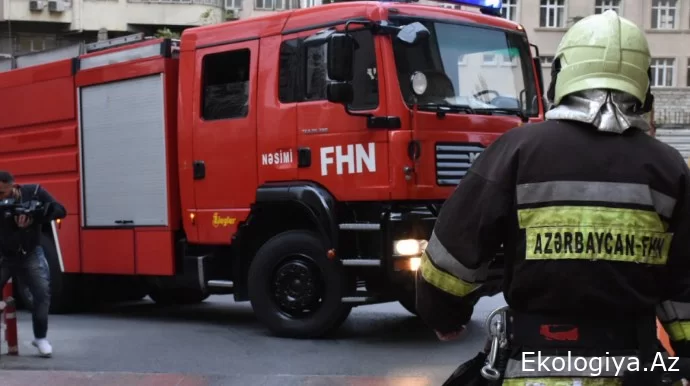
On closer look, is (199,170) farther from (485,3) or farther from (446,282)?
(446,282)

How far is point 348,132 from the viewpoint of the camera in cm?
764

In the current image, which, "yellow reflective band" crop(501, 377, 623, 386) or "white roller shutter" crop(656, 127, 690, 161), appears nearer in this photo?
"yellow reflective band" crop(501, 377, 623, 386)

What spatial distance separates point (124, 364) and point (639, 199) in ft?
19.0

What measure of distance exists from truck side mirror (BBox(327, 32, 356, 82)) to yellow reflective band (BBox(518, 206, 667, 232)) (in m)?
5.15

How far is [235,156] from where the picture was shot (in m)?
8.46

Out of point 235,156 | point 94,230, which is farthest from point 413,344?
point 94,230

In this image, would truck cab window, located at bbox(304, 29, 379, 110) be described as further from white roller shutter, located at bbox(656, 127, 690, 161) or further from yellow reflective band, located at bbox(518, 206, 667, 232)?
white roller shutter, located at bbox(656, 127, 690, 161)

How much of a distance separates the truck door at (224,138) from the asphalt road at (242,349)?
1118 millimetres

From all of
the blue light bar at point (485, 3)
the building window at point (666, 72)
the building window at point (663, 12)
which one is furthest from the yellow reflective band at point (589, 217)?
the building window at point (663, 12)

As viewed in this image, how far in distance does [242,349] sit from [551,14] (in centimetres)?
3651

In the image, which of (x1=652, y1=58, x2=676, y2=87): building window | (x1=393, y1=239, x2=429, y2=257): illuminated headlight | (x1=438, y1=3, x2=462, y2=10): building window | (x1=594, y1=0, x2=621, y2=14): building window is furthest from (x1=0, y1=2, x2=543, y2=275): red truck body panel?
(x1=652, y1=58, x2=676, y2=87): building window

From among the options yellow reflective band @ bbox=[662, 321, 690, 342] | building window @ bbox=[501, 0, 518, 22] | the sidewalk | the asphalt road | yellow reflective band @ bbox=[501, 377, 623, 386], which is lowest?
the asphalt road

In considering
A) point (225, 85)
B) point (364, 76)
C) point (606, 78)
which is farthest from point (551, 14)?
point (606, 78)

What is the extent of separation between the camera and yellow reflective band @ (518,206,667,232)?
7.55 feet
